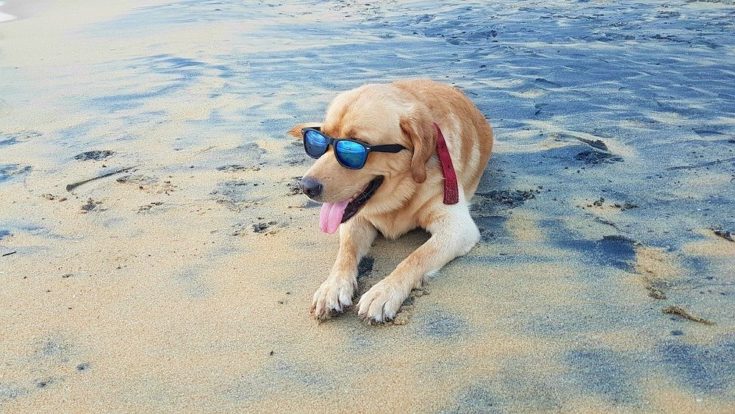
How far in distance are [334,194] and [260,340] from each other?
0.81 metres

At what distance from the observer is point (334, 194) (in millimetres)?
3025

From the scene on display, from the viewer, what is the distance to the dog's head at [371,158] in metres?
3.05

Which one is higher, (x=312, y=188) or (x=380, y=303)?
(x=312, y=188)

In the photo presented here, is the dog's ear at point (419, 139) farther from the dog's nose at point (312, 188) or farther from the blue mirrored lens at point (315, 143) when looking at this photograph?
the dog's nose at point (312, 188)

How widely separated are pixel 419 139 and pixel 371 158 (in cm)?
26

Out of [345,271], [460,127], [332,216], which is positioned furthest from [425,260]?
[460,127]

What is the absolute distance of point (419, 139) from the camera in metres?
3.14

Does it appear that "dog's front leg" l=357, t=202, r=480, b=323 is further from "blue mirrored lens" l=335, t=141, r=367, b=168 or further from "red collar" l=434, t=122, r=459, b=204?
"blue mirrored lens" l=335, t=141, r=367, b=168

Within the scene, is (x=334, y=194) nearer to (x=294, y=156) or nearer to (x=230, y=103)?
(x=294, y=156)

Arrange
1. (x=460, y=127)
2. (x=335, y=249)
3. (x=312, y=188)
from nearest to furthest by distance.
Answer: (x=312, y=188)
(x=335, y=249)
(x=460, y=127)

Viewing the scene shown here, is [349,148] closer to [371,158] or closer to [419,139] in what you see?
[371,158]

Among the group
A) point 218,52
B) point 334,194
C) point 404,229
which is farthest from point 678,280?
point 218,52

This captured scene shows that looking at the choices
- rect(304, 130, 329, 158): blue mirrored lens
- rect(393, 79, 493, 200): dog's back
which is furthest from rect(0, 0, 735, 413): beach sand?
rect(304, 130, 329, 158): blue mirrored lens

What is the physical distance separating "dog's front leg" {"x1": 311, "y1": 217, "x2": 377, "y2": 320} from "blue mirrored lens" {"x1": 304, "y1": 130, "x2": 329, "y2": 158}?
1.46 ft
